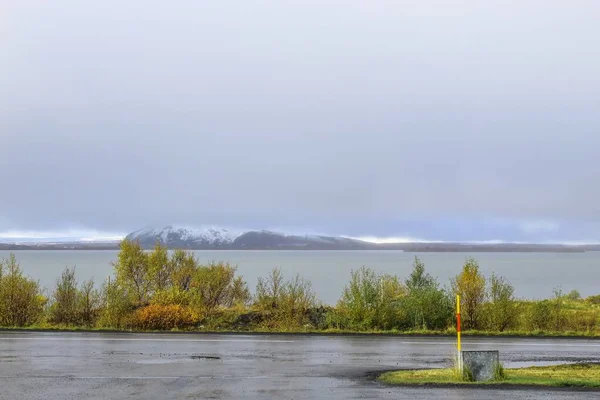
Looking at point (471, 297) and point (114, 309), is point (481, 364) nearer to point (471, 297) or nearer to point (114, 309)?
point (471, 297)

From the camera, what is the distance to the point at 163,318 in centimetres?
2570

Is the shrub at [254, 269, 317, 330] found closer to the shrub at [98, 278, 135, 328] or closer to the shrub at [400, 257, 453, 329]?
the shrub at [400, 257, 453, 329]

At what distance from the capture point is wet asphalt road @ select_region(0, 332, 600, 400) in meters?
13.0

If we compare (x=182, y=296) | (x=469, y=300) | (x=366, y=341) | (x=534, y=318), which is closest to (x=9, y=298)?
(x=182, y=296)

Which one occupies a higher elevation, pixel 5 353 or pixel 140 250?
pixel 140 250

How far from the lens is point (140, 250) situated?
156 feet

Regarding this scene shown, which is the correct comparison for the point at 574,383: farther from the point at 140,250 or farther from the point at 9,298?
the point at 140,250

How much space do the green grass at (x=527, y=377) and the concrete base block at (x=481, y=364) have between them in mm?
243

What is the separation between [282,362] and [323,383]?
2.94m

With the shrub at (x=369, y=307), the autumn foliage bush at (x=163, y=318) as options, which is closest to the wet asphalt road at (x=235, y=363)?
the autumn foliage bush at (x=163, y=318)

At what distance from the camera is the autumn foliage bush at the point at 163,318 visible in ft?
83.7

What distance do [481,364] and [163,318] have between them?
1448 cm

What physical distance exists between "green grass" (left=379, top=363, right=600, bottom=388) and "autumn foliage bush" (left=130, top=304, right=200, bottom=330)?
12.3 m

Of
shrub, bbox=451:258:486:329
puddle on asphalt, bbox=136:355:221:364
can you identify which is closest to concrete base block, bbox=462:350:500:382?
puddle on asphalt, bbox=136:355:221:364
